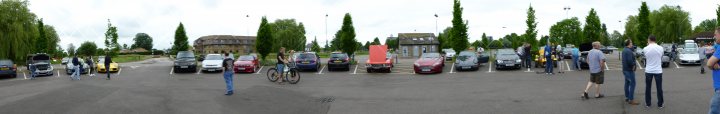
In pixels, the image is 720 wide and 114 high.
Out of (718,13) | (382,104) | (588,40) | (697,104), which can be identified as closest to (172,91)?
(382,104)

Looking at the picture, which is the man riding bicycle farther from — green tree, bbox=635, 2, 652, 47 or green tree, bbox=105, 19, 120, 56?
green tree, bbox=105, 19, 120, 56

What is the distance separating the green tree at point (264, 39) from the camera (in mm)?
33375

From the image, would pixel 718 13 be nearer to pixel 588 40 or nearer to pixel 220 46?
pixel 588 40

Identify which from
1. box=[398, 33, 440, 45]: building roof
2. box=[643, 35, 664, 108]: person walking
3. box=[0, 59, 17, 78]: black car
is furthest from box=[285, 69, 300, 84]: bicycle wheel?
box=[398, 33, 440, 45]: building roof

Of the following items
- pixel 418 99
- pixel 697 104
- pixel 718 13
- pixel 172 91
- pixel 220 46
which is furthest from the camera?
pixel 220 46

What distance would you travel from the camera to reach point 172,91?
41.5 ft

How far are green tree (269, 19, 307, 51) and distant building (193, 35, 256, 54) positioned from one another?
42.6 metres

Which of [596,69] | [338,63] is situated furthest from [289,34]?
[596,69]

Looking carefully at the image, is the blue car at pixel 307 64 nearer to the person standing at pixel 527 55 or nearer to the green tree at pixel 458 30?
the person standing at pixel 527 55

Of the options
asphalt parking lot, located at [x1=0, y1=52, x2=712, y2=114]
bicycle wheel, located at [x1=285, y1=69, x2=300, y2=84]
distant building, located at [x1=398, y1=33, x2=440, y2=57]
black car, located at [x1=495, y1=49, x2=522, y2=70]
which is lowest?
asphalt parking lot, located at [x1=0, y1=52, x2=712, y2=114]

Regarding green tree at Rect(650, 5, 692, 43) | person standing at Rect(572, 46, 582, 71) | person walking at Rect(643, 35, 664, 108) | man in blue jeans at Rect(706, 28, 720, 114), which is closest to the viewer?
man in blue jeans at Rect(706, 28, 720, 114)

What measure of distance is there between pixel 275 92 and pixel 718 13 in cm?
3824

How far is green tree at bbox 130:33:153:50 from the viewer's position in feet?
505

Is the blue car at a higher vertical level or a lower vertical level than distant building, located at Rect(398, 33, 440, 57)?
lower
